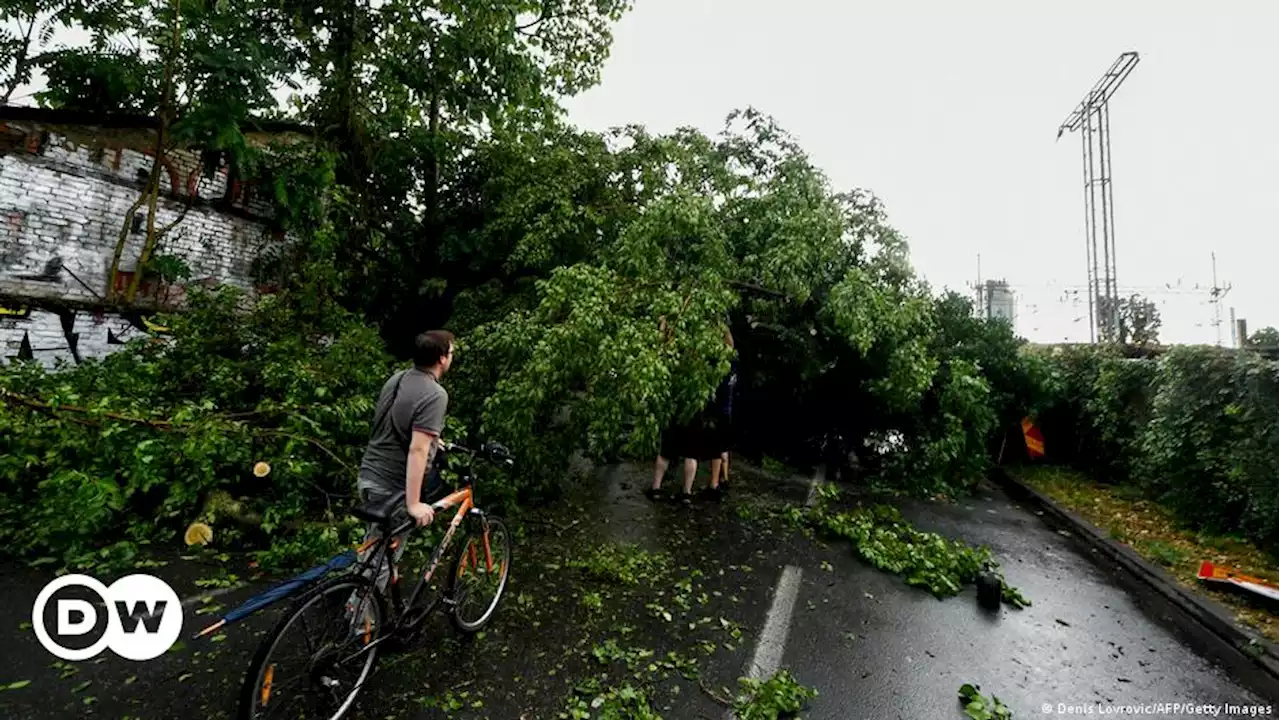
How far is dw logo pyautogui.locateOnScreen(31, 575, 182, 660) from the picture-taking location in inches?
136

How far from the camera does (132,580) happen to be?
422cm

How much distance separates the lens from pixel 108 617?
149 inches

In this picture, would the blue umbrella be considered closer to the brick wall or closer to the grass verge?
the grass verge

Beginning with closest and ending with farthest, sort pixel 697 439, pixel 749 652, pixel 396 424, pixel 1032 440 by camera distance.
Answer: pixel 396 424 < pixel 749 652 < pixel 697 439 < pixel 1032 440

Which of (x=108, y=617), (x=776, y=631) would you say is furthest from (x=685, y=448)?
(x=108, y=617)

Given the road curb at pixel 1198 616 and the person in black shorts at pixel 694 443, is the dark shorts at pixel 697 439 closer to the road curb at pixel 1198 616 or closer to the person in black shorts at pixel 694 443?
the person in black shorts at pixel 694 443

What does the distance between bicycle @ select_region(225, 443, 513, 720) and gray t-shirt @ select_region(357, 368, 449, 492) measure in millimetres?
157

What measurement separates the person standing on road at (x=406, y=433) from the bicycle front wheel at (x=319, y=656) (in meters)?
0.19

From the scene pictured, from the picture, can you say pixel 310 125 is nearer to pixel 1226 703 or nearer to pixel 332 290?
pixel 332 290

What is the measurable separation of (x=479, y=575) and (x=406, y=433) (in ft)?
4.82

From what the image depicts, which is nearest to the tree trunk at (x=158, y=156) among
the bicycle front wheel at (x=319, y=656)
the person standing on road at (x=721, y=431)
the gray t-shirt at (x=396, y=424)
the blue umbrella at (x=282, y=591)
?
the gray t-shirt at (x=396, y=424)

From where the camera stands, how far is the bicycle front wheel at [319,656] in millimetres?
2547

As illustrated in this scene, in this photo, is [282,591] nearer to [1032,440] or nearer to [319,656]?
[319,656]

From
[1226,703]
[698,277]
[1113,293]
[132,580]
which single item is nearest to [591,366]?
[698,277]
